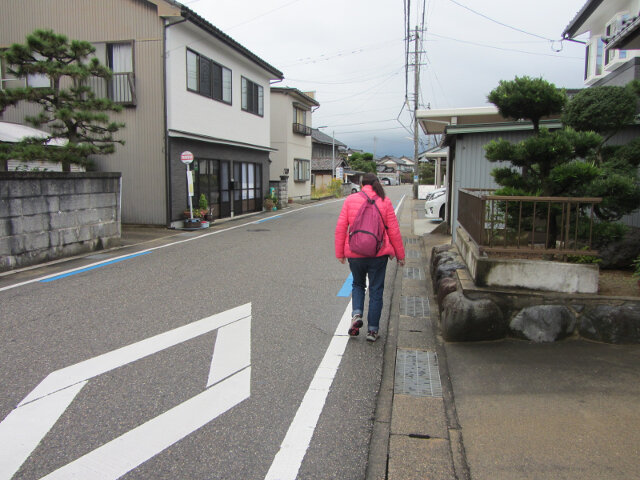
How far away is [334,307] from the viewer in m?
6.61

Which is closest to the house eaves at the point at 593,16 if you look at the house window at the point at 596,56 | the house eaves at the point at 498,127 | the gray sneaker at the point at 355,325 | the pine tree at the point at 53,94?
the house window at the point at 596,56

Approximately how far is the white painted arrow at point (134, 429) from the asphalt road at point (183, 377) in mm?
12

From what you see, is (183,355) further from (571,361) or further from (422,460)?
(571,361)

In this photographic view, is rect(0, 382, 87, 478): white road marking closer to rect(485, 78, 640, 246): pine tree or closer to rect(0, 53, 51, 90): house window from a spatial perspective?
rect(485, 78, 640, 246): pine tree

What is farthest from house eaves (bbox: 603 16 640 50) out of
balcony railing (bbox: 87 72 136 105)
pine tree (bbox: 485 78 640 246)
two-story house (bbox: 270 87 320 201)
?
two-story house (bbox: 270 87 320 201)

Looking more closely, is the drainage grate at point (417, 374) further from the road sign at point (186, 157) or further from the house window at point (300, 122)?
the house window at point (300, 122)

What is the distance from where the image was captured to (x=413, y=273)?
29.8 feet

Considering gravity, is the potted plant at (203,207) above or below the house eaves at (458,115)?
below

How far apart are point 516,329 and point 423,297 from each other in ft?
7.23

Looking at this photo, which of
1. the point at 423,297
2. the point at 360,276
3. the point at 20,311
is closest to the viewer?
the point at 360,276

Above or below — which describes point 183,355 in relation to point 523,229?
below

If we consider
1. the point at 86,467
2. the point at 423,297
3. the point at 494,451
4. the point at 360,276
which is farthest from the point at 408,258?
the point at 86,467

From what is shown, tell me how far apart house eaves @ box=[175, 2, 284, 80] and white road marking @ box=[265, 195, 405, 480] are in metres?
13.4

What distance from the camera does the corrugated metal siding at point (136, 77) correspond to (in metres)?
15.3
